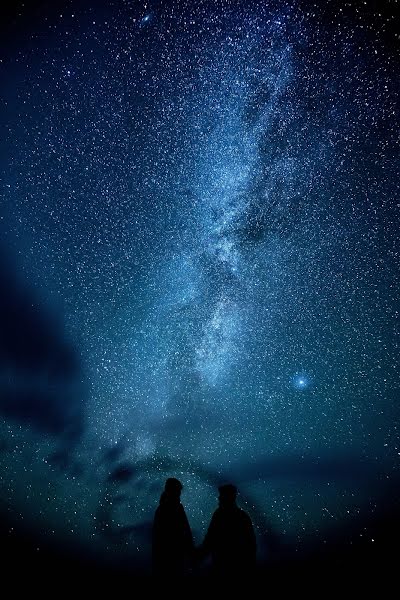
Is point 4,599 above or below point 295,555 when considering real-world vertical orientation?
above

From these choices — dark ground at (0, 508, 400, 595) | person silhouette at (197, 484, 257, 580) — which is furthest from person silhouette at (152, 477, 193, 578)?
dark ground at (0, 508, 400, 595)

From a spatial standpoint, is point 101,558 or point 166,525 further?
point 101,558

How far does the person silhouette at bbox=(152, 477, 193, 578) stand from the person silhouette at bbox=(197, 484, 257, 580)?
19 cm

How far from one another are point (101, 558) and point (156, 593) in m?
117

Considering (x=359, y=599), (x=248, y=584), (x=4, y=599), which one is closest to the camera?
(x=248, y=584)

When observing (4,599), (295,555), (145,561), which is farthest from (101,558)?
(4,599)

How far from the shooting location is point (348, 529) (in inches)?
2950

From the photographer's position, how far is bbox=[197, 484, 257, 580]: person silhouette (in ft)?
10.6

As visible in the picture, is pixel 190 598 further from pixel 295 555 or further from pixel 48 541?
pixel 48 541

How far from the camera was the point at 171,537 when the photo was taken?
3.39m

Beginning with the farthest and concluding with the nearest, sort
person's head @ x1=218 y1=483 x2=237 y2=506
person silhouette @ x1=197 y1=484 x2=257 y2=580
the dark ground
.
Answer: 1. the dark ground
2. person's head @ x1=218 y1=483 x2=237 y2=506
3. person silhouette @ x1=197 y1=484 x2=257 y2=580

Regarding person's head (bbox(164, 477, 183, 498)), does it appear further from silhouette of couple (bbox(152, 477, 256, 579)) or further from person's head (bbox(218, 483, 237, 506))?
person's head (bbox(218, 483, 237, 506))

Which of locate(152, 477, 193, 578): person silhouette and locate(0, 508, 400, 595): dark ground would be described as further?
locate(0, 508, 400, 595): dark ground

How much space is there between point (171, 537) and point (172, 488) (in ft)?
1.50
